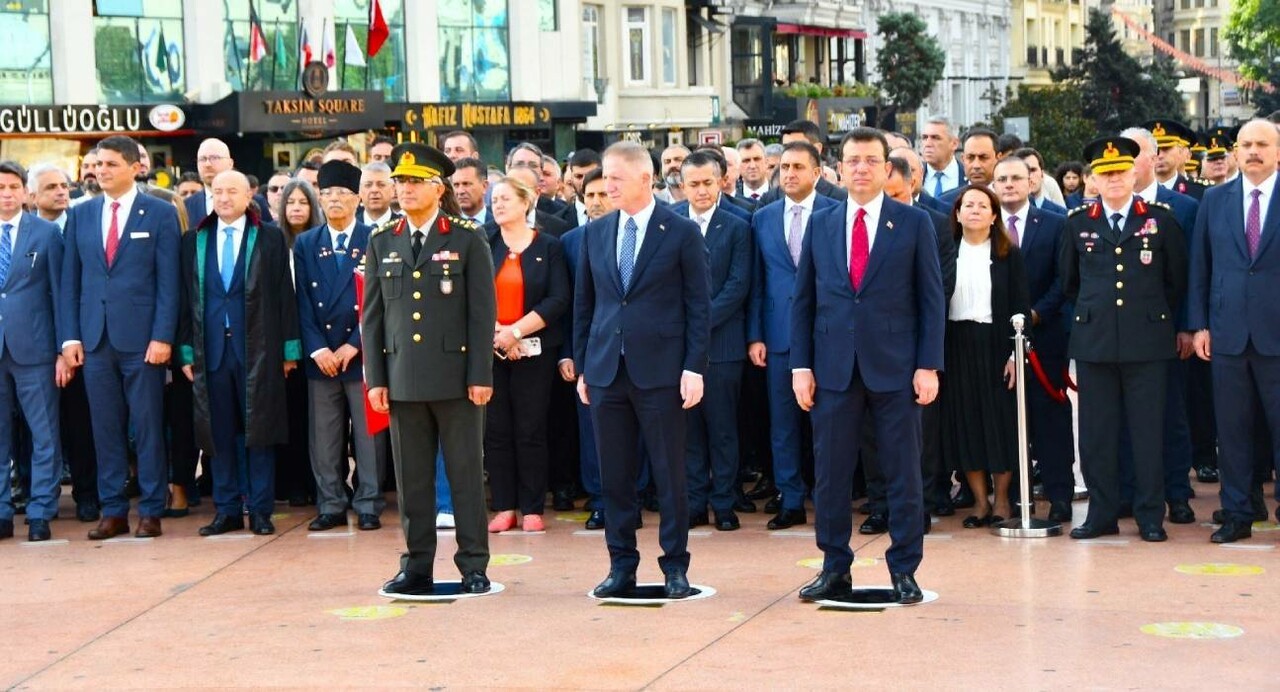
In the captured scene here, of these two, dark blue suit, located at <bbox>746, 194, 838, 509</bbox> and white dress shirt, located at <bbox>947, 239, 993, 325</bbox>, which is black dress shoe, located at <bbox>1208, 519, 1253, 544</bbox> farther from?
dark blue suit, located at <bbox>746, 194, 838, 509</bbox>

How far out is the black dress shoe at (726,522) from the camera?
1156 centimetres

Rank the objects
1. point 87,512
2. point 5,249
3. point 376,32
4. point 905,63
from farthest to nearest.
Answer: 1. point 905,63
2. point 376,32
3. point 87,512
4. point 5,249

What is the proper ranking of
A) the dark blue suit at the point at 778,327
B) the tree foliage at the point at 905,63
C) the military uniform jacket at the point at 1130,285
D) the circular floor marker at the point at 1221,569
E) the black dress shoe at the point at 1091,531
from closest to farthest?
1. the circular floor marker at the point at 1221,569
2. the military uniform jacket at the point at 1130,285
3. the black dress shoe at the point at 1091,531
4. the dark blue suit at the point at 778,327
5. the tree foliage at the point at 905,63

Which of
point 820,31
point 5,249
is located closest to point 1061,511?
point 5,249

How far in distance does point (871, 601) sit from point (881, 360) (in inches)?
42.1

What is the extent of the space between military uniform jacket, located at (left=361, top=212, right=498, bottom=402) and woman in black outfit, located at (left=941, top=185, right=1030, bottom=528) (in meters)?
3.03

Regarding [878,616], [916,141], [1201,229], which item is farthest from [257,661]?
[916,141]

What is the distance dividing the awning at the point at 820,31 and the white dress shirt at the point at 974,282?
4511 cm

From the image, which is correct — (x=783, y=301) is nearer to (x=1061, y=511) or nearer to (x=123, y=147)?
(x=1061, y=511)

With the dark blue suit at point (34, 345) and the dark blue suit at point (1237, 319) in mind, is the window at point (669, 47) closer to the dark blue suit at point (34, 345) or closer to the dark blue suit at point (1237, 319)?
the dark blue suit at point (34, 345)

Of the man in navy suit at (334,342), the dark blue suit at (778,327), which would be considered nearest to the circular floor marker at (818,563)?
the dark blue suit at (778,327)

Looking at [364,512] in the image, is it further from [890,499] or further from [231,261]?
[890,499]

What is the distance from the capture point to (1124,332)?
1073cm

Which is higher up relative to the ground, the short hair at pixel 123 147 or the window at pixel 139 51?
the window at pixel 139 51
